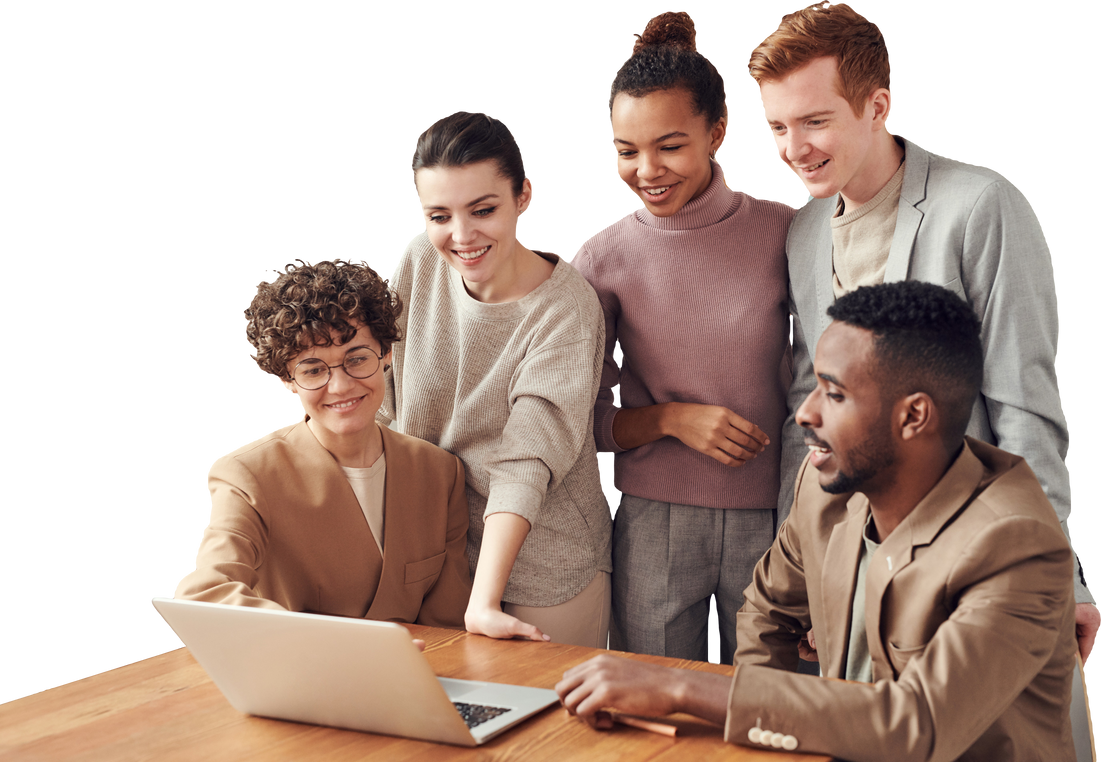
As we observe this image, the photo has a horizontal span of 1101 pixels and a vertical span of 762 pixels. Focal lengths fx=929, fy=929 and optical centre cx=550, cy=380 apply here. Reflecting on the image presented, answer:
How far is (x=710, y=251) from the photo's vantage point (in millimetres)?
2088

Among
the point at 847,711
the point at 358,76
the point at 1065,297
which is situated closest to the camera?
the point at 847,711

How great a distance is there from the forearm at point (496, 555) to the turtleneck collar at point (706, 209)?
78 cm

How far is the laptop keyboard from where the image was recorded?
3.80ft

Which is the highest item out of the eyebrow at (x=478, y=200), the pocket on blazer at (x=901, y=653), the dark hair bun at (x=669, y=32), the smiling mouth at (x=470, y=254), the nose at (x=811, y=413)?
the dark hair bun at (x=669, y=32)

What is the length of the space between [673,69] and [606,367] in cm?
69

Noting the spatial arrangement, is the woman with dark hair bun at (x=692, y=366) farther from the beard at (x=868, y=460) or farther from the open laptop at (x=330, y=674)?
the open laptop at (x=330, y=674)

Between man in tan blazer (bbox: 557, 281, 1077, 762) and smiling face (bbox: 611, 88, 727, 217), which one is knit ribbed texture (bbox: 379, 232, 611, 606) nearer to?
smiling face (bbox: 611, 88, 727, 217)

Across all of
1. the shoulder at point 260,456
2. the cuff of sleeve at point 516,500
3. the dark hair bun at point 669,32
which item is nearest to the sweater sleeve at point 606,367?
the cuff of sleeve at point 516,500

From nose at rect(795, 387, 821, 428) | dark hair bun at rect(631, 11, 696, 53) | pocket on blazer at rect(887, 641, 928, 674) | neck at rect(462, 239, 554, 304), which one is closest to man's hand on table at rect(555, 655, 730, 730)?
pocket on blazer at rect(887, 641, 928, 674)

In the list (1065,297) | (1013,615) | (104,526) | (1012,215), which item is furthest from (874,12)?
(104,526)

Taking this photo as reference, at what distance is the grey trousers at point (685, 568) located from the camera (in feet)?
6.86

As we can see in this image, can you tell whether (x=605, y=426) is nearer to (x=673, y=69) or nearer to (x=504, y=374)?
(x=504, y=374)

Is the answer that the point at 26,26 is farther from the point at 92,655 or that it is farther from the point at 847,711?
the point at 847,711

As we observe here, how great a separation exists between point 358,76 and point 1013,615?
2429 mm
